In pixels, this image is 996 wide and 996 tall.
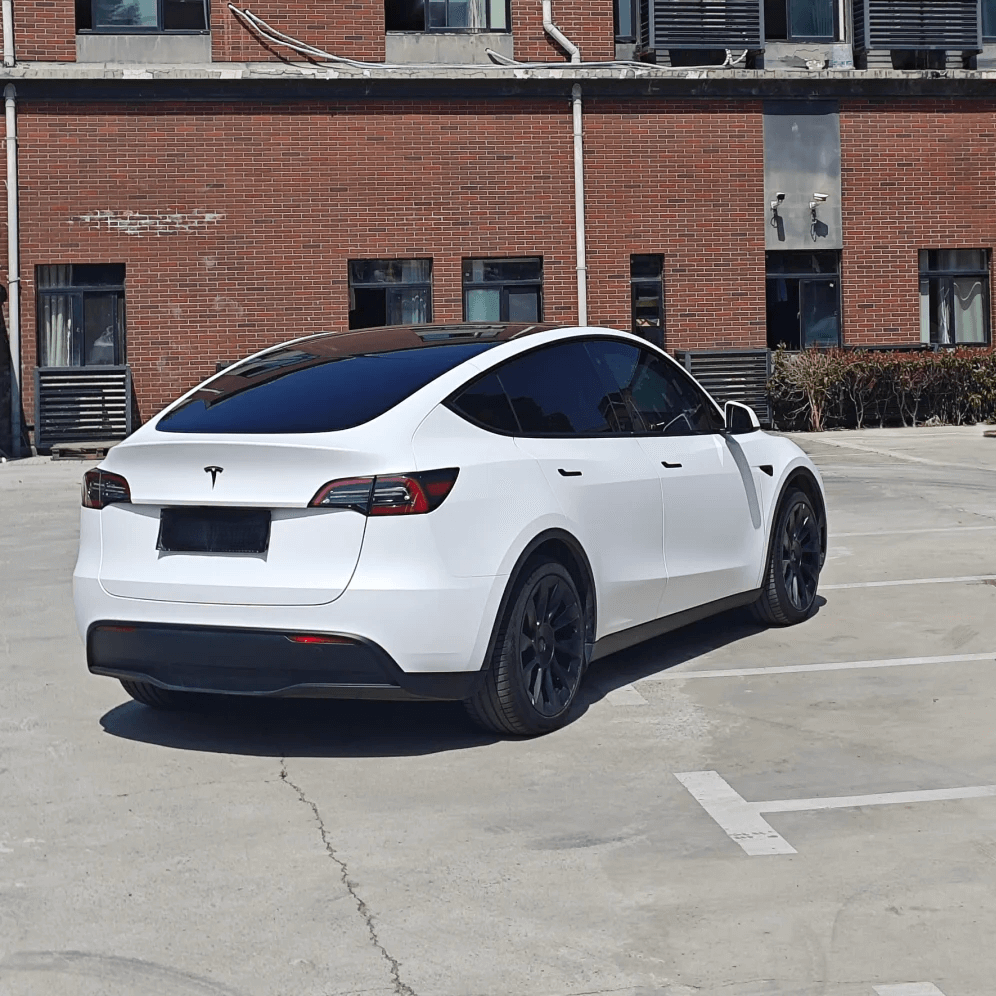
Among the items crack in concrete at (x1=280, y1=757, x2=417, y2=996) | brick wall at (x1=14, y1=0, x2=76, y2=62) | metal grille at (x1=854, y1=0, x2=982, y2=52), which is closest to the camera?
crack in concrete at (x1=280, y1=757, x2=417, y2=996)

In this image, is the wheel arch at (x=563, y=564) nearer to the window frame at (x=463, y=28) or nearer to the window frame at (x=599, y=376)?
the window frame at (x=599, y=376)

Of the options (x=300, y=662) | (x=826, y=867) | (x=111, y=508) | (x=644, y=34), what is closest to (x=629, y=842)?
(x=826, y=867)

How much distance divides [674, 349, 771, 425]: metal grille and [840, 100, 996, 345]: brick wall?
1.58 metres

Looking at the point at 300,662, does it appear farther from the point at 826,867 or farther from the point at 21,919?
the point at 826,867

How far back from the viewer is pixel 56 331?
23.4 m

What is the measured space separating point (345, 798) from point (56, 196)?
752 inches

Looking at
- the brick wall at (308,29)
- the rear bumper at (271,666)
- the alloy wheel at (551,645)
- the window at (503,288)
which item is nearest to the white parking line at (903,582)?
the alloy wheel at (551,645)

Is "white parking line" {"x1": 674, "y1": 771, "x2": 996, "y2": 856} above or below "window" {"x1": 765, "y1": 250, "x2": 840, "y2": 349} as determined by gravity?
below

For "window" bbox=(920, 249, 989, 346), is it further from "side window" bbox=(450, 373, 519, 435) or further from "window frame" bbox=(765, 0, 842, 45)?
"side window" bbox=(450, 373, 519, 435)

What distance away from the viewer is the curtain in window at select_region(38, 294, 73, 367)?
23.4m

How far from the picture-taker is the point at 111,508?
6.34m

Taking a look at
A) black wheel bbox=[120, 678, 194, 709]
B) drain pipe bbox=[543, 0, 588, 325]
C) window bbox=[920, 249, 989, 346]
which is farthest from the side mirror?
window bbox=[920, 249, 989, 346]

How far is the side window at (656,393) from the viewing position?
7.50 metres

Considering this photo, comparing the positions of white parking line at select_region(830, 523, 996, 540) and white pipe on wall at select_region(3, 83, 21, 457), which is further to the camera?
white pipe on wall at select_region(3, 83, 21, 457)
